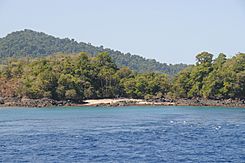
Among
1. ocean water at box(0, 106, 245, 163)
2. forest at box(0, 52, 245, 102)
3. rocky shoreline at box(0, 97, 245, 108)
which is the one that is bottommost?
ocean water at box(0, 106, 245, 163)

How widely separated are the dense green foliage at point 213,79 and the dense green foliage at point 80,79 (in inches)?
265

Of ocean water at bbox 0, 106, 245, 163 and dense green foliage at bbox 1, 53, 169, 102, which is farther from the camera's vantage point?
dense green foliage at bbox 1, 53, 169, 102

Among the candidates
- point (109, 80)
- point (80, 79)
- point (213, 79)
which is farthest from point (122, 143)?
point (109, 80)

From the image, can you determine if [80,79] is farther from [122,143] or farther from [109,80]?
[122,143]

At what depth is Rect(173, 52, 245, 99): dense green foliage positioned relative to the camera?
126188mm

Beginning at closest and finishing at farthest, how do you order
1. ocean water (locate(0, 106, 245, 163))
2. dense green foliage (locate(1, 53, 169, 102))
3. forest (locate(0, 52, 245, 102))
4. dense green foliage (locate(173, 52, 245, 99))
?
ocean water (locate(0, 106, 245, 163)), dense green foliage (locate(173, 52, 245, 99)), forest (locate(0, 52, 245, 102)), dense green foliage (locate(1, 53, 169, 102))

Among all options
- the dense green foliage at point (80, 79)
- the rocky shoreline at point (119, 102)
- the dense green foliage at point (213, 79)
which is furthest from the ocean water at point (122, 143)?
the dense green foliage at point (80, 79)

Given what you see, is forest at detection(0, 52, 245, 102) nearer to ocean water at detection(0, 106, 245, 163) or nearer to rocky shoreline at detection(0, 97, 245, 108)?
rocky shoreline at detection(0, 97, 245, 108)

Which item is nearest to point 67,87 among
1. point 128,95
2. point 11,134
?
point 128,95

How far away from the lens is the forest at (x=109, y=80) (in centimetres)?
12812

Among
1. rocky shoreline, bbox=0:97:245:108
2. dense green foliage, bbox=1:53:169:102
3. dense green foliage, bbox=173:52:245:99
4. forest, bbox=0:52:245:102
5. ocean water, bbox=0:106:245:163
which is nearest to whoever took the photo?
ocean water, bbox=0:106:245:163

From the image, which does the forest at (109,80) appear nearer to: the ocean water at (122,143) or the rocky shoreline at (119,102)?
the rocky shoreline at (119,102)

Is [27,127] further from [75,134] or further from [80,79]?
[80,79]

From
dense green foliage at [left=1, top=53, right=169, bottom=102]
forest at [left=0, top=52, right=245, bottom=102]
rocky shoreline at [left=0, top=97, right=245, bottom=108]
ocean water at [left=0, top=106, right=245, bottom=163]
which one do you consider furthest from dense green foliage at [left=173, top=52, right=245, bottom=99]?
ocean water at [left=0, top=106, right=245, bottom=163]
